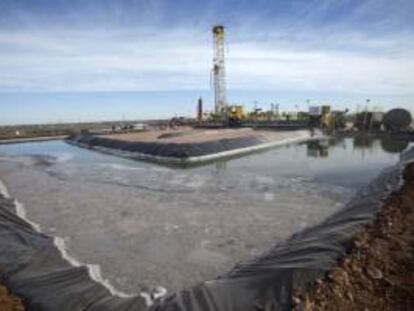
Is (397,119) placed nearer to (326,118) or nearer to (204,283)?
(326,118)

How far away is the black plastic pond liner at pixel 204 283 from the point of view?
341cm

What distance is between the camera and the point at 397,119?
26656mm

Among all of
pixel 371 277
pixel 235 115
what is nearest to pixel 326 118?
pixel 235 115

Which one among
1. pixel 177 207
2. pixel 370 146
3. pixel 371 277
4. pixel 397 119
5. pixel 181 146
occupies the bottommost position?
pixel 370 146

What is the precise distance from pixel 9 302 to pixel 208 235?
3257 mm

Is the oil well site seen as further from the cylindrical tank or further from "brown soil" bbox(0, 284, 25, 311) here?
the cylindrical tank

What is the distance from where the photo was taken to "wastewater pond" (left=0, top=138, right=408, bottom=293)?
5.38m

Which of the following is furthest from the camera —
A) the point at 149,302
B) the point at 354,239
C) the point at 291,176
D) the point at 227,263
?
the point at 291,176

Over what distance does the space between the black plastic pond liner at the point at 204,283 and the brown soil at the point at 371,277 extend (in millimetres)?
141

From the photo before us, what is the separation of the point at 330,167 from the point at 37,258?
1099 centimetres

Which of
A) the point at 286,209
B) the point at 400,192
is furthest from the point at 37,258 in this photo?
the point at 400,192

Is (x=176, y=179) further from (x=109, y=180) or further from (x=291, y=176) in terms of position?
(x=291, y=176)

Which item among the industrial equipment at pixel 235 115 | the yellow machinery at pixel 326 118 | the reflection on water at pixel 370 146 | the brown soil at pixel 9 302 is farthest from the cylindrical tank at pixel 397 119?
the brown soil at pixel 9 302

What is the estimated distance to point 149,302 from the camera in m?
3.79
